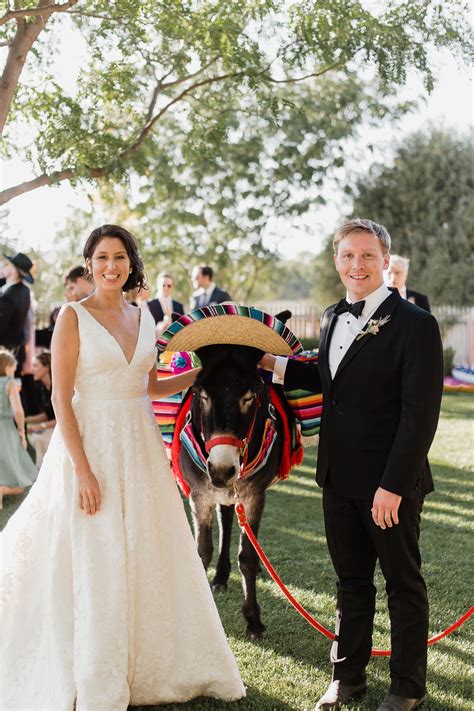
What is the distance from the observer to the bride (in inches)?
120

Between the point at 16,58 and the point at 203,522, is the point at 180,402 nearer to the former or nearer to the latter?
the point at 203,522

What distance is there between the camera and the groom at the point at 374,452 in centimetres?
300

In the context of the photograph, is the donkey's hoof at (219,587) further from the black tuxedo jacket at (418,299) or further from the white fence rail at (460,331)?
the white fence rail at (460,331)

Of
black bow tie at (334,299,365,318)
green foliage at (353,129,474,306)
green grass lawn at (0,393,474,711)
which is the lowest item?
green grass lawn at (0,393,474,711)

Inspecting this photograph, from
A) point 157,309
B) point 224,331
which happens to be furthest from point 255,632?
point 157,309

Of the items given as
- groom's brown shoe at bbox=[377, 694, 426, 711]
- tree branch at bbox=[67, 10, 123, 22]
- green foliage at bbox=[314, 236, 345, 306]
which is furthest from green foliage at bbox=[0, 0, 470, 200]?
green foliage at bbox=[314, 236, 345, 306]

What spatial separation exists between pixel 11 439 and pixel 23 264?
6.37 feet

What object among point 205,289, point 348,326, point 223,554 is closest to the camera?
point 348,326

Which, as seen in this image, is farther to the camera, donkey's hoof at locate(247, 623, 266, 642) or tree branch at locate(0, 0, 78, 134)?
tree branch at locate(0, 0, 78, 134)

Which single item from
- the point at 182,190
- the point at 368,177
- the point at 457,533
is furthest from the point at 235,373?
the point at 368,177

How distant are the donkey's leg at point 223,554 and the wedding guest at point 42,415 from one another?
136 inches

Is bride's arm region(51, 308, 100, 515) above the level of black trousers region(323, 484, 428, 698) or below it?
above

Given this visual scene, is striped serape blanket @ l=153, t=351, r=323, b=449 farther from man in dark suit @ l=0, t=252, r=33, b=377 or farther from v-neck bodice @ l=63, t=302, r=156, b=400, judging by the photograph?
man in dark suit @ l=0, t=252, r=33, b=377

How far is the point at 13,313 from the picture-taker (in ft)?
26.2
